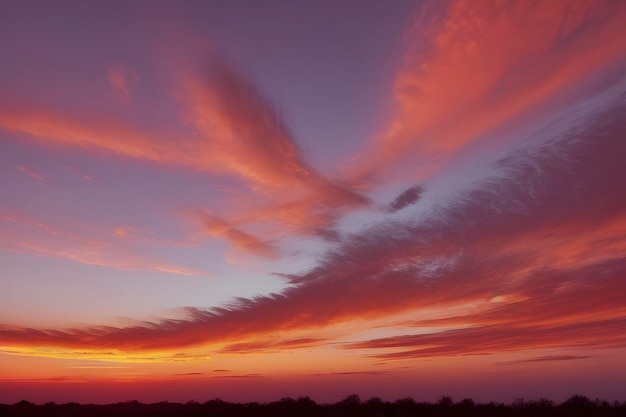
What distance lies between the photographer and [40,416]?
1416 inches

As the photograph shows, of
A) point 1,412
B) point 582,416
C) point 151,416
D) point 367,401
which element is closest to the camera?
point 582,416

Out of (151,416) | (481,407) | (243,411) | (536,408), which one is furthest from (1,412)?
(536,408)

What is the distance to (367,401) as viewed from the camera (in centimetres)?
4509

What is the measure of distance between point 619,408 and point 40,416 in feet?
140

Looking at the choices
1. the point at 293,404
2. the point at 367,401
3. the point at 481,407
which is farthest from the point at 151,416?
the point at 481,407

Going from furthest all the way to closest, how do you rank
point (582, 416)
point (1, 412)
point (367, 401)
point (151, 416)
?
point (367, 401), point (1, 412), point (151, 416), point (582, 416)

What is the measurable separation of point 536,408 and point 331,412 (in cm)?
1658

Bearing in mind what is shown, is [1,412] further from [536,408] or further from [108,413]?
[536,408]

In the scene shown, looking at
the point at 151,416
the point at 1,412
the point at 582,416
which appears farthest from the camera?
the point at 1,412

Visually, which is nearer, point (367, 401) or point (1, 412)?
point (1, 412)

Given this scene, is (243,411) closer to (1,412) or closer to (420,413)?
(420,413)

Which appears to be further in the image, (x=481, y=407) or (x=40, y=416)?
(x=481, y=407)

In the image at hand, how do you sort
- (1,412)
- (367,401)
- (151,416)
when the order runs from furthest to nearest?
1. (367,401)
2. (1,412)
3. (151,416)

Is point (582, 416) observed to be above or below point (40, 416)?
below
